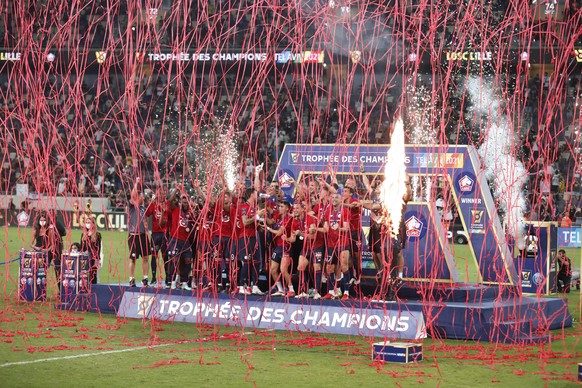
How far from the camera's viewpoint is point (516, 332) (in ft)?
39.8

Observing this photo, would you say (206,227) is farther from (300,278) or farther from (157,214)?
(300,278)

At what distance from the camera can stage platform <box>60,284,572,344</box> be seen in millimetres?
12125

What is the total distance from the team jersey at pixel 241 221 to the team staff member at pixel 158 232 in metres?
1.23

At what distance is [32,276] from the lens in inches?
615

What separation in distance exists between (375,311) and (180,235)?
3705mm

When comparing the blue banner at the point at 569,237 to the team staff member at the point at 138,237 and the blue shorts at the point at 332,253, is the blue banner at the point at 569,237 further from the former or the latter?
the blue shorts at the point at 332,253

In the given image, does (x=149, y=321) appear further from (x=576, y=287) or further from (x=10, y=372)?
(x=576, y=287)

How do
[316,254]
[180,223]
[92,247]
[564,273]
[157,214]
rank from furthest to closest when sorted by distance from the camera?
[564,273] → [92,247] → [157,214] → [180,223] → [316,254]

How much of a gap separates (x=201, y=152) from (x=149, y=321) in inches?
794

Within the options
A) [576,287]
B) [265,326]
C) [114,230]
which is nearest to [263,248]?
[265,326]

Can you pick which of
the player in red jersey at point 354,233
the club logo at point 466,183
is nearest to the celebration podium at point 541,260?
the club logo at point 466,183

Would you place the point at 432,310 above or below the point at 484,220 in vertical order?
below

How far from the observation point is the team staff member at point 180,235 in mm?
14758

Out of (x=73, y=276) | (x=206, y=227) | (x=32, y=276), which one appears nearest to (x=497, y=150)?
(x=206, y=227)
